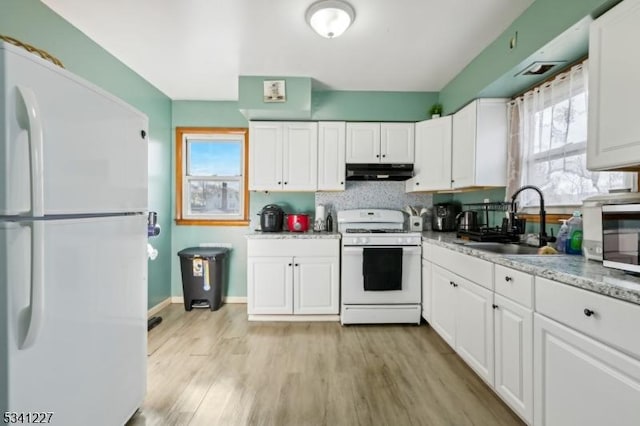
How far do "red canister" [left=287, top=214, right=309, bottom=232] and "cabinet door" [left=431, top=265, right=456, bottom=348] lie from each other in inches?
55.3

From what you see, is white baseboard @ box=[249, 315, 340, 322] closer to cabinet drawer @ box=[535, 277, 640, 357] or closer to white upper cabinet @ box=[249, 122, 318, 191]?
white upper cabinet @ box=[249, 122, 318, 191]

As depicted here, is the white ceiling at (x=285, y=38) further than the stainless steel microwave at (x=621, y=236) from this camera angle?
Yes

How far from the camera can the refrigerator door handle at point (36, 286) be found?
915mm

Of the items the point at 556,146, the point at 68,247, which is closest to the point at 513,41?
the point at 556,146

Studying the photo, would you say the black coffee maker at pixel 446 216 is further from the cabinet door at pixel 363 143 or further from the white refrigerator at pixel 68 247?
the white refrigerator at pixel 68 247

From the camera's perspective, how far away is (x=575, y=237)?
170 cm

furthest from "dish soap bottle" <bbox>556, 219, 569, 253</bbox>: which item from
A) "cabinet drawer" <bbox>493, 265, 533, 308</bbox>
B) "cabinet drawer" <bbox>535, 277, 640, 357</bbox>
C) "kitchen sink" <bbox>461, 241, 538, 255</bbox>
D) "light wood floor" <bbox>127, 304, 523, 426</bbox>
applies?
"light wood floor" <bbox>127, 304, 523, 426</bbox>

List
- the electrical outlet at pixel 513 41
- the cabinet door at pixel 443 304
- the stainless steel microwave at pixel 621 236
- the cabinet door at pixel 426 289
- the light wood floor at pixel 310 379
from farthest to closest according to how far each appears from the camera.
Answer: the cabinet door at pixel 426 289 → the cabinet door at pixel 443 304 → the electrical outlet at pixel 513 41 → the light wood floor at pixel 310 379 → the stainless steel microwave at pixel 621 236

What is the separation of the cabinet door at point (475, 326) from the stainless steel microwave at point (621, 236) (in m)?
0.63

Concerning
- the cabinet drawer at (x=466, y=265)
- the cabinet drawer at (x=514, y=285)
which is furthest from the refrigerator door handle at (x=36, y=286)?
the cabinet drawer at (x=466, y=265)

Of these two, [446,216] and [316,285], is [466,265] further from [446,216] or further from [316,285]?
[316,285]

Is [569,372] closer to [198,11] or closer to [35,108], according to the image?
[35,108]

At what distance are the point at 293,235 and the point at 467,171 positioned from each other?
177cm

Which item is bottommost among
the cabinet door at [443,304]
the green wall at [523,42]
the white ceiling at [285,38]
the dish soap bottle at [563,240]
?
the cabinet door at [443,304]
